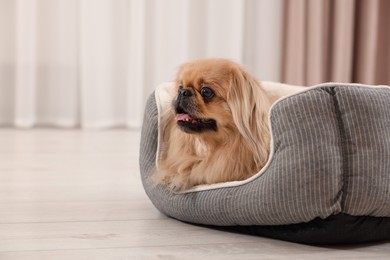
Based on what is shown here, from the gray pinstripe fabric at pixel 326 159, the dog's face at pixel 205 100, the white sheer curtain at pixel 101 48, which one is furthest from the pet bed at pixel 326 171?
the white sheer curtain at pixel 101 48

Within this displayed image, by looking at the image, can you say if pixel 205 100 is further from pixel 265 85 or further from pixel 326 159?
pixel 265 85

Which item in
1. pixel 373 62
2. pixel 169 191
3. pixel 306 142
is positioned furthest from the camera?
pixel 373 62

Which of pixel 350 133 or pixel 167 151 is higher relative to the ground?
pixel 350 133

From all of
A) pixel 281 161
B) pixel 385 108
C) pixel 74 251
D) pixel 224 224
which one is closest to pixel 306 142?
pixel 281 161

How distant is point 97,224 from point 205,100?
44 centimetres

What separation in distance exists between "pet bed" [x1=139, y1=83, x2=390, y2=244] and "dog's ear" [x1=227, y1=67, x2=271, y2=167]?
7cm

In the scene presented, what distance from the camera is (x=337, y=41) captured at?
147 inches

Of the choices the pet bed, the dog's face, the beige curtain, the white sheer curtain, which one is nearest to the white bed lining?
the pet bed

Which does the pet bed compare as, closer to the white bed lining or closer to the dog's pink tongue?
the white bed lining

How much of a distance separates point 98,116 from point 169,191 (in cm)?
213

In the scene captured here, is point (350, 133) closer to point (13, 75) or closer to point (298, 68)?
point (298, 68)

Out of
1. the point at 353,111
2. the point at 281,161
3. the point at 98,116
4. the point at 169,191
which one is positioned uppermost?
the point at 353,111

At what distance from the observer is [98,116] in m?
3.76

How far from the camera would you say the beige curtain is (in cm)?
367
